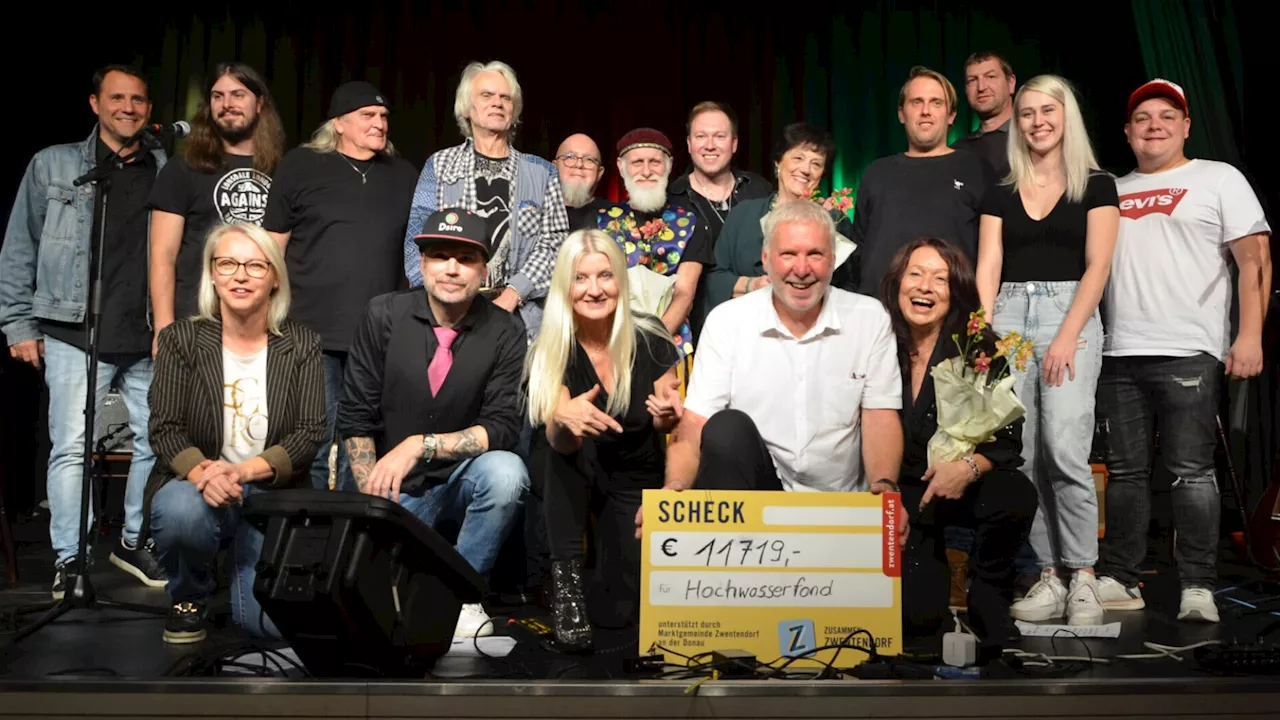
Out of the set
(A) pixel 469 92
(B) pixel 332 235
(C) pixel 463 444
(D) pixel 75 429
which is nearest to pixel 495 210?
(A) pixel 469 92

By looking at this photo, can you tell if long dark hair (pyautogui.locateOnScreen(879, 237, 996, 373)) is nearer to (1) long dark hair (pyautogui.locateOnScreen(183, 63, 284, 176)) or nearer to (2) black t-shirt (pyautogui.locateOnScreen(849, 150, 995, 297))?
(2) black t-shirt (pyautogui.locateOnScreen(849, 150, 995, 297))

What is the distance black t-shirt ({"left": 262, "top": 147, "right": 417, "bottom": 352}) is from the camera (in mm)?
3740

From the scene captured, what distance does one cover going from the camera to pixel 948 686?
2.42m

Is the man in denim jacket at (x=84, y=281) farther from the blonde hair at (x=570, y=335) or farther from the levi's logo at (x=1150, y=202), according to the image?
the levi's logo at (x=1150, y=202)

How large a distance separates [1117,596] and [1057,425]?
584 mm

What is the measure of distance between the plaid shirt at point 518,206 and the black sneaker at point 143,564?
1305 millimetres

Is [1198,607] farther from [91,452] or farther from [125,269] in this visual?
[125,269]

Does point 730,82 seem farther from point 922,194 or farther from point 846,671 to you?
point 846,671

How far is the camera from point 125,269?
4082 mm

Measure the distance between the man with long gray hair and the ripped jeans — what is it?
93.7 inches

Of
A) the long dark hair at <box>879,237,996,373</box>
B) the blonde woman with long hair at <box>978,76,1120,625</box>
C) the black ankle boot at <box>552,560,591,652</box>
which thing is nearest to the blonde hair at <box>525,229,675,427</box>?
the black ankle boot at <box>552,560,591,652</box>

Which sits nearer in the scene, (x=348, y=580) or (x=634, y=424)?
(x=348, y=580)

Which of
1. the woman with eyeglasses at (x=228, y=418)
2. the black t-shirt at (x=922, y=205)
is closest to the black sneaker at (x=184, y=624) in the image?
the woman with eyeglasses at (x=228, y=418)

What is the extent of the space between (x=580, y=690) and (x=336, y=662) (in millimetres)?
591
